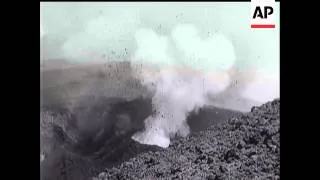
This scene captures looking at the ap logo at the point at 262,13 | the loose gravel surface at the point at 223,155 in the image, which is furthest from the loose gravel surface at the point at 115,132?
the ap logo at the point at 262,13

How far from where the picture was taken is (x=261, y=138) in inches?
157

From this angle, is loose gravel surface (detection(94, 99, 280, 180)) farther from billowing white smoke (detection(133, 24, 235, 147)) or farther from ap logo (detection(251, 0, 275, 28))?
ap logo (detection(251, 0, 275, 28))

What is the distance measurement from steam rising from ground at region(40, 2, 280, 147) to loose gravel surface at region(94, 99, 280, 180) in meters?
0.09

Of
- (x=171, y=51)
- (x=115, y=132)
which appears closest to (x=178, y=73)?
(x=171, y=51)

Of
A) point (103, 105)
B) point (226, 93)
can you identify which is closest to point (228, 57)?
point (226, 93)

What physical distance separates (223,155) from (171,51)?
77cm

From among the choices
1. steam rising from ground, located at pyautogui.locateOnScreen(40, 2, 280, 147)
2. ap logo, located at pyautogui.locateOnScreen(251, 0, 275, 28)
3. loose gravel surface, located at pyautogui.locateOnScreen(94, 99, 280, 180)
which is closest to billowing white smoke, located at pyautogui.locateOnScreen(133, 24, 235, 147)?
steam rising from ground, located at pyautogui.locateOnScreen(40, 2, 280, 147)

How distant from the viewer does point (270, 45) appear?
12.9 ft

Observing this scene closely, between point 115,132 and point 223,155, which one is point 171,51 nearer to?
point 115,132
